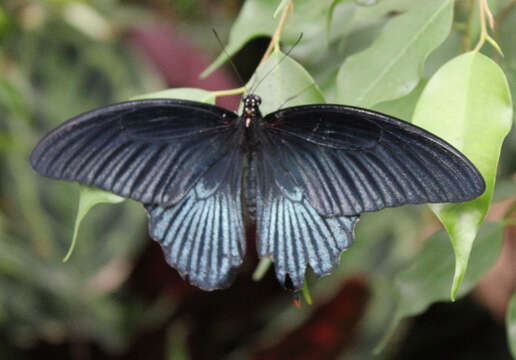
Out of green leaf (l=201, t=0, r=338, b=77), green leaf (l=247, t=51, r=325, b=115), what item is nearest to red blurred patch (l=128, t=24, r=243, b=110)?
green leaf (l=201, t=0, r=338, b=77)

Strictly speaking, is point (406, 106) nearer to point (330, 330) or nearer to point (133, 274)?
point (330, 330)

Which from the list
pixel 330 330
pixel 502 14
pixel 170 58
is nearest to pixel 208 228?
pixel 502 14

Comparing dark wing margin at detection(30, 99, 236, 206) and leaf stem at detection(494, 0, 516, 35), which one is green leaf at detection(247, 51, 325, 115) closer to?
dark wing margin at detection(30, 99, 236, 206)

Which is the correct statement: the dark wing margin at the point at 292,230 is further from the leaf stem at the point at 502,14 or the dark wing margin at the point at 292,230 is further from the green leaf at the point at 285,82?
the leaf stem at the point at 502,14

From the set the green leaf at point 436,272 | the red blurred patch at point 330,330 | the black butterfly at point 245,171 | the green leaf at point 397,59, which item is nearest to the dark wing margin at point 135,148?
the black butterfly at point 245,171

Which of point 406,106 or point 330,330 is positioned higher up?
point 406,106
